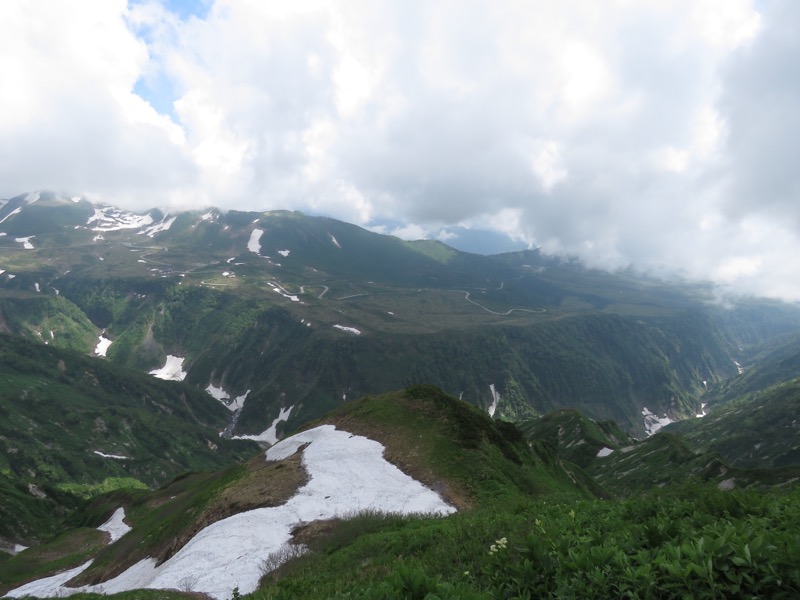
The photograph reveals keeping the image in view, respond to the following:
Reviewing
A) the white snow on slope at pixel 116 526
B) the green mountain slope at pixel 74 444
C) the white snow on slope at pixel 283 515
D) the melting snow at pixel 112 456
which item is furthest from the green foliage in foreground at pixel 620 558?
the melting snow at pixel 112 456

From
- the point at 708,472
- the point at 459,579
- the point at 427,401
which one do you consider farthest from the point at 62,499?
the point at 708,472

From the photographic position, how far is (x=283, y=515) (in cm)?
2773

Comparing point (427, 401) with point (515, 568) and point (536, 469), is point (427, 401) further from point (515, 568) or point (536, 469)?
point (515, 568)

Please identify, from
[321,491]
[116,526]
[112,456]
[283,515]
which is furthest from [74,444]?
[283,515]

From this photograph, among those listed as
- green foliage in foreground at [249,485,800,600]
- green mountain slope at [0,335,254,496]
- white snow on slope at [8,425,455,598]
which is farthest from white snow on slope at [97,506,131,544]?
green foliage in foreground at [249,485,800,600]

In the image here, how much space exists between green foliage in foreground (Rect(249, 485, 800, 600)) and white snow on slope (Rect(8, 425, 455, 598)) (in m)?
10.1

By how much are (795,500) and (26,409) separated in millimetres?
238182

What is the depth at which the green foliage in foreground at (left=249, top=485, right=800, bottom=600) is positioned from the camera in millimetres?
6434

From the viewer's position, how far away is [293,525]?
26.5 meters

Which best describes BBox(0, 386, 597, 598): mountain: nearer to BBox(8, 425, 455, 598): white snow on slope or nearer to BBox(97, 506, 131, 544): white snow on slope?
BBox(8, 425, 455, 598): white snow on slope

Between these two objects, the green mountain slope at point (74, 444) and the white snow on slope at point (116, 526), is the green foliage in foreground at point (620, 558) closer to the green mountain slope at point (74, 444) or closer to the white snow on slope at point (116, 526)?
the white snow on slope at point (116, 526)

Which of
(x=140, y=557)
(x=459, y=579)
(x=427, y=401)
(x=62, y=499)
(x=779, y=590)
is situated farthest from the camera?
(x=62, y=499)

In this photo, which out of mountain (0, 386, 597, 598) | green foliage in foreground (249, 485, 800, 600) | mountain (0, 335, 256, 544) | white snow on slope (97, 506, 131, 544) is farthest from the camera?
mountain (0, 335, 256, 544)

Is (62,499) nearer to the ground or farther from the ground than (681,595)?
farther from the ground
